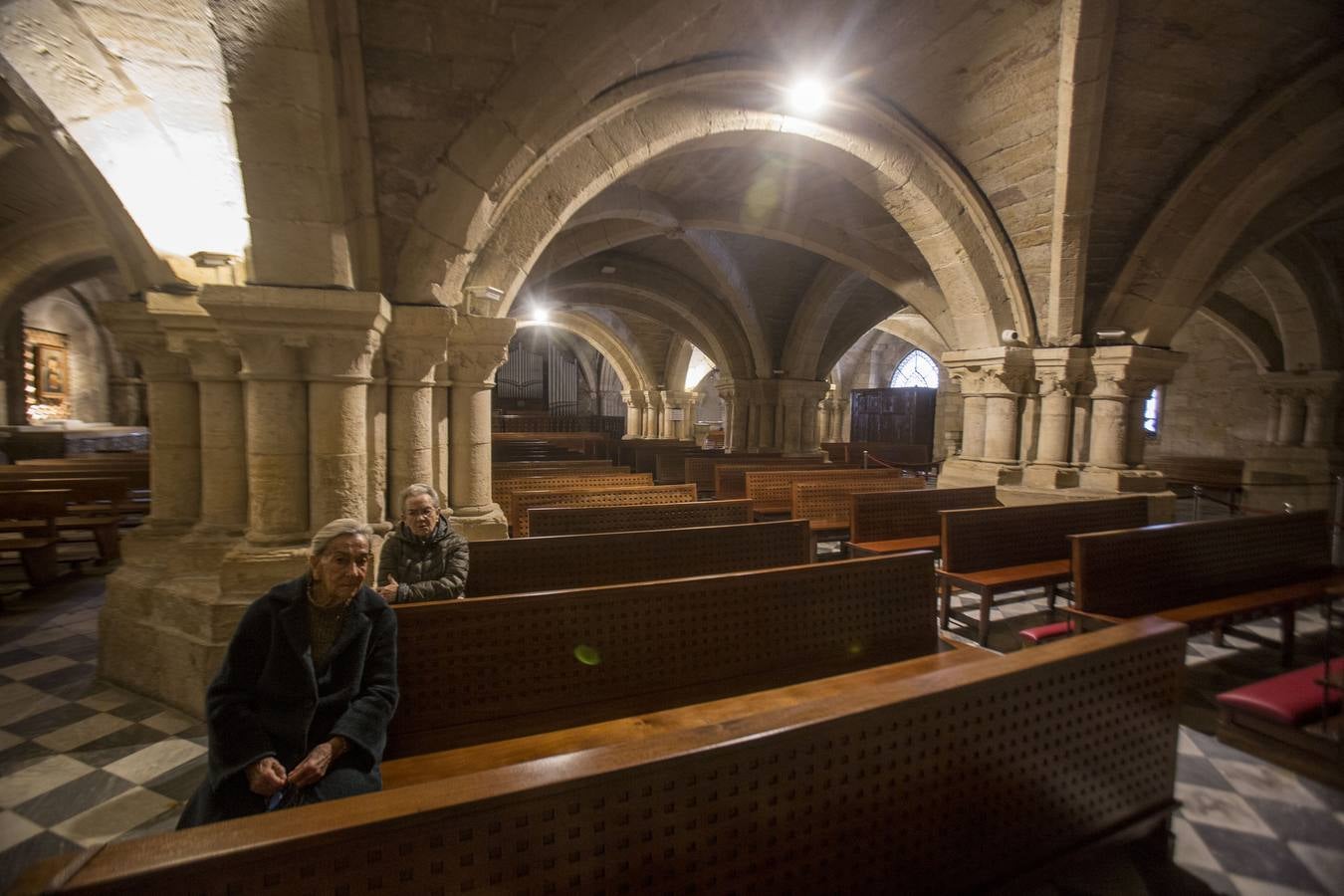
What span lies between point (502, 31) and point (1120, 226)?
602 cm

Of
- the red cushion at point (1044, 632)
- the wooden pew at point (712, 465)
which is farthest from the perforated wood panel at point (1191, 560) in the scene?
the wooden pew at point (712, 465)

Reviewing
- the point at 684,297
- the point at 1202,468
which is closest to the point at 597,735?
the point at 684,297

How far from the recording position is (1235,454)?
12461 millimetres

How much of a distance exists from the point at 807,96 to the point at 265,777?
5604 millimetres

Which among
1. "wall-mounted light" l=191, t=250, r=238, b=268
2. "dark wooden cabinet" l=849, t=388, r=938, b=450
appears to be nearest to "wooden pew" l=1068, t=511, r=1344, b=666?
"wall-mounted light" l=191, t=250, r=238, b=268

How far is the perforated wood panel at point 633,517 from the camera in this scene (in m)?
4.11

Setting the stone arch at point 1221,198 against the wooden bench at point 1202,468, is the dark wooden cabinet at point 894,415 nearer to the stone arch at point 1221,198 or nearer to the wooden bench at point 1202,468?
the wooden bench at point 1202,468

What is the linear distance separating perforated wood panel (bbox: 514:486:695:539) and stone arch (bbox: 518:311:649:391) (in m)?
12.6

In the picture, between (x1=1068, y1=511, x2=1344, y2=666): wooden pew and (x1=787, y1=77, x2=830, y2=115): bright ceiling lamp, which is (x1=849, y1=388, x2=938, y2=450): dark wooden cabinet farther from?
(x1=787, y1=77, x2=830, y2=115): bright ceiling lamp

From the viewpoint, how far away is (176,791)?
241 cm

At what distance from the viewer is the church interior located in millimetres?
1448

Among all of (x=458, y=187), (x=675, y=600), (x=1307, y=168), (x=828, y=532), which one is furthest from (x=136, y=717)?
(x=1307, y=168)

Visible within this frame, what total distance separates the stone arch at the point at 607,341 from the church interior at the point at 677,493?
9774 millimetres

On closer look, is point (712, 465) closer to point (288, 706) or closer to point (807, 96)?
point (807, 96)
